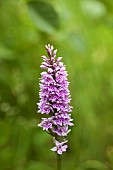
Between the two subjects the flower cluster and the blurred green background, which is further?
the blurred green background

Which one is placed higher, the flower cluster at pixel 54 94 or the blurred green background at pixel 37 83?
the blurred green background at pixel 37 83

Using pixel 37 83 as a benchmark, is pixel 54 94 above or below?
below

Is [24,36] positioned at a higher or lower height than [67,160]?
higher

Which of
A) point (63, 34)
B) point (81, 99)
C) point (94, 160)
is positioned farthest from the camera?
point (81, 99)

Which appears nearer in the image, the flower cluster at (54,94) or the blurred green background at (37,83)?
the flower cluster at (54,94)

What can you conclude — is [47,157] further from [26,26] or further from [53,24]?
[26,26]

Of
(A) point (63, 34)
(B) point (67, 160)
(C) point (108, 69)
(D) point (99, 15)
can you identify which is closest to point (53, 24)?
(A) point (63, 34)

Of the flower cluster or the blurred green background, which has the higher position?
the blurred green background

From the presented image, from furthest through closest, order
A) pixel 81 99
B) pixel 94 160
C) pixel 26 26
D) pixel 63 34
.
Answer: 1. pixel 26 26
2. pixel 81 99
3. pixel 63 34
4. pixel 94 160
